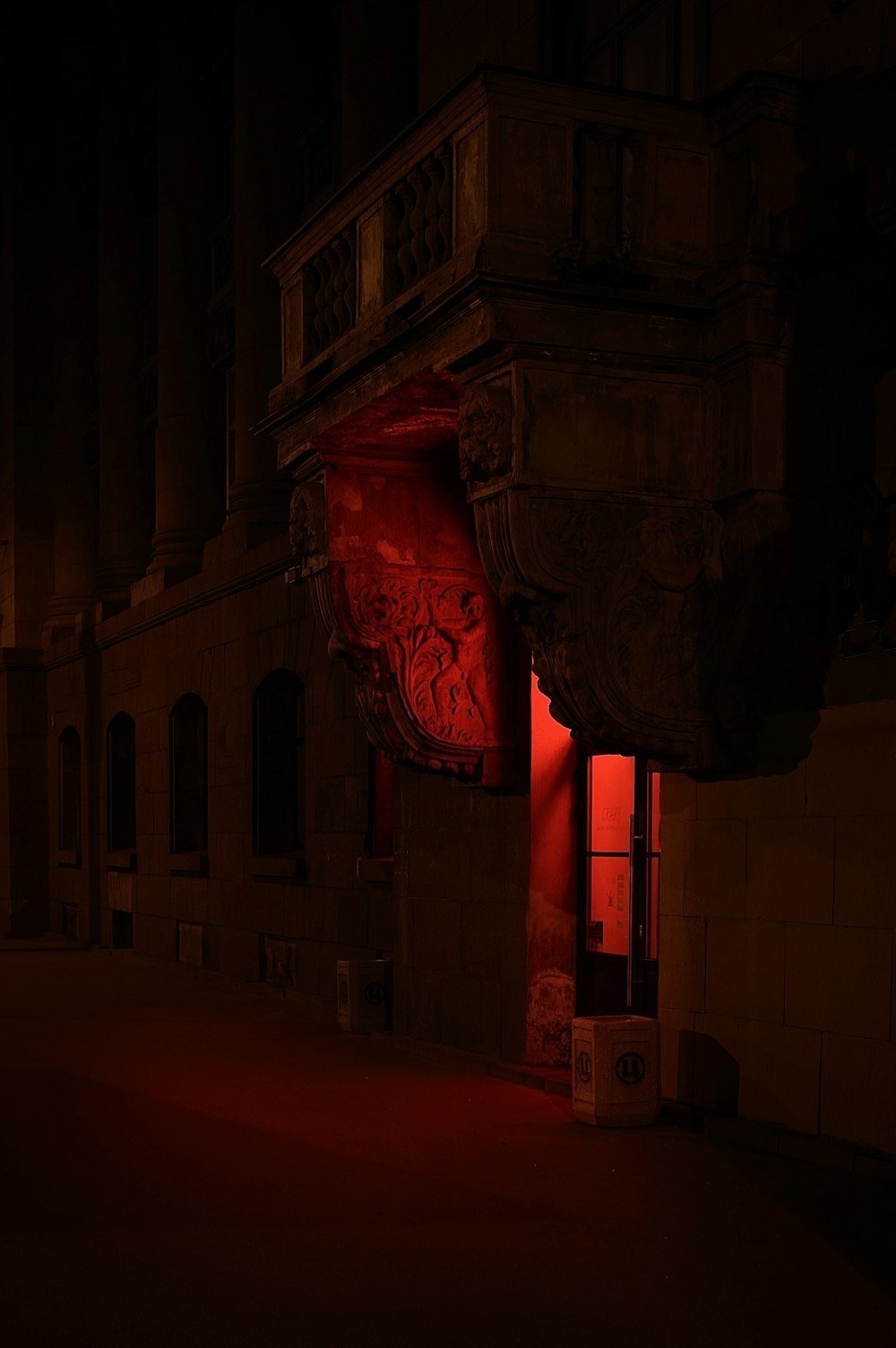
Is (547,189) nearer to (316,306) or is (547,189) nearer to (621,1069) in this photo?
(316,306)

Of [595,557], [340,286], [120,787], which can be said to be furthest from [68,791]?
[595,557]

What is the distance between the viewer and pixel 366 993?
15.5 metres

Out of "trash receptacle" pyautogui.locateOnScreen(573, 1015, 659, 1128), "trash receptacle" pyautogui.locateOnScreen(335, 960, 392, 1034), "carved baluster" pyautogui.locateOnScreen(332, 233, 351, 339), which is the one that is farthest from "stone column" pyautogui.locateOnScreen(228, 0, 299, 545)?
"trash receptacle" pyautogui.locateOnScreen(573, 1015, 659, 1128)

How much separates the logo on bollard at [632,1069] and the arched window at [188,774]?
45.6ft

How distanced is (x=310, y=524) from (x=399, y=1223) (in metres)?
6.05

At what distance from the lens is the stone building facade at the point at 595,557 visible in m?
9.96

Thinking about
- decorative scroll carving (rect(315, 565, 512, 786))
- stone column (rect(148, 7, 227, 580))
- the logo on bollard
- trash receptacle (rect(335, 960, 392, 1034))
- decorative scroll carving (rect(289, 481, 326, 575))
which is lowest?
trash receptacle (rect(335, 960, 392, 1034))

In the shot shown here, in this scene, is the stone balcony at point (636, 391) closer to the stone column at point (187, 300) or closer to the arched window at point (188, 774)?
the arched window at point (188, 774)

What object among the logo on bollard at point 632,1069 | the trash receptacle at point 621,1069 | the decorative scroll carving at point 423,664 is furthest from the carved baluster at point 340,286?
the logo on bollard at point 632,1069

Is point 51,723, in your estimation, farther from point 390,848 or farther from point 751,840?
point 751,840

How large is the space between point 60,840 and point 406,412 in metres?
20.7

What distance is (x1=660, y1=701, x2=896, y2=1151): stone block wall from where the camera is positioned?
9.46 metres

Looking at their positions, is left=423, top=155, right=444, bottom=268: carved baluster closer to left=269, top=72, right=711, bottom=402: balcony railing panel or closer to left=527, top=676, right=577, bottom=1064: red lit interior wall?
left=269, top=72, right=711, bottom=402: balcony railing panel

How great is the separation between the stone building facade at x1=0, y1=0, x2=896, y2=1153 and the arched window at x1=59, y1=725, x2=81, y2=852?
34.7 feet
